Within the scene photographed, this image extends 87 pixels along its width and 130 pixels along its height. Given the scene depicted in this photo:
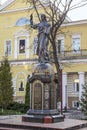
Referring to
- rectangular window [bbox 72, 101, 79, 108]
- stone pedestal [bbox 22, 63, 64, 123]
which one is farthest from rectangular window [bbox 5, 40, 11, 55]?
stone pedestal [bbox 22, 63, 64, 123]

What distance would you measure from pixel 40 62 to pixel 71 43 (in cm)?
2162

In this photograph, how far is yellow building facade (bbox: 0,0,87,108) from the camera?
35344 millimetres

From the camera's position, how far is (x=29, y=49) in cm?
3934

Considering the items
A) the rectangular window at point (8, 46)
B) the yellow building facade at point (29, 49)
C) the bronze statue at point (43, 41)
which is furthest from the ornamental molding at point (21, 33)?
the bronze statue at point (43, 41)

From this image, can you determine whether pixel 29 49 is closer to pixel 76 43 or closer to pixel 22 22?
pixel 22 22

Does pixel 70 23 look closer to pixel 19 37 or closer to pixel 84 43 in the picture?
pixel 84 43

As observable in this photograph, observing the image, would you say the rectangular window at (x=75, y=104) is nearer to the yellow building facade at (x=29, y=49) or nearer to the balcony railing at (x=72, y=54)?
the yellow building facade at (x=29, y=49)

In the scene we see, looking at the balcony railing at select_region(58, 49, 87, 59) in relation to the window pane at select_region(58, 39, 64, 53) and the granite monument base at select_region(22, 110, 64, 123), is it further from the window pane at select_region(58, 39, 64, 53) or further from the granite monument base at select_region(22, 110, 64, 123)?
the granite monument base at select_region(22, 110, 64, 123)

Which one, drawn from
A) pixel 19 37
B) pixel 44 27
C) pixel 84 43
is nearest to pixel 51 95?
pixel 44 27

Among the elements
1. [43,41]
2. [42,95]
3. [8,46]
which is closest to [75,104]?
[8,46]

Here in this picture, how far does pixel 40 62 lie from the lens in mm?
16328

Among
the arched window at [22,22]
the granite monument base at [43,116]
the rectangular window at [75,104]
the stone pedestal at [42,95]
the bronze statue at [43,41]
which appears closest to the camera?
the granite monument base at [43,116]

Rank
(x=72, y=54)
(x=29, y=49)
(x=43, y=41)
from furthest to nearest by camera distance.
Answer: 1. (x=29, y=49)
2. (x=72, y=54)
3. (x=43, y=41)

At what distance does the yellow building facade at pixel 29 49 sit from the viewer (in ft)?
116
